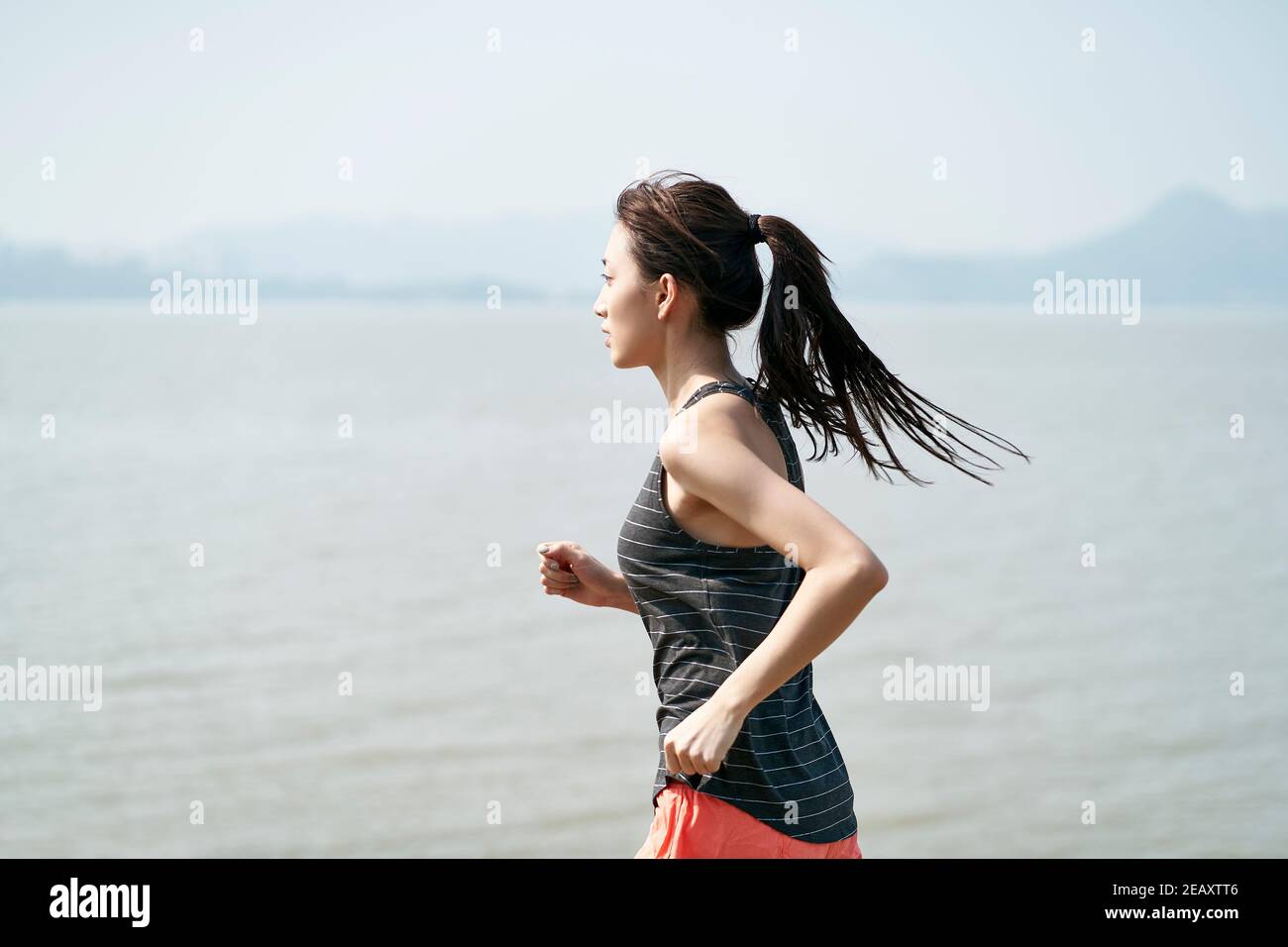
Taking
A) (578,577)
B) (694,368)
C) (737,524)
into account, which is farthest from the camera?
(578,577)

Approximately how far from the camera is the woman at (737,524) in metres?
1.90

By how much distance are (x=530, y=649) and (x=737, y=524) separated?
6.04 m

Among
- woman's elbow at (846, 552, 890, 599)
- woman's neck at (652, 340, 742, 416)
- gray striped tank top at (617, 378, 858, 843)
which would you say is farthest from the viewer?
woman's neck at (652, 340, 742, 416)

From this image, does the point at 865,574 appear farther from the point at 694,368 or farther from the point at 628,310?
the point at 628,310

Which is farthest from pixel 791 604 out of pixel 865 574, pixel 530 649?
pixel 530 649

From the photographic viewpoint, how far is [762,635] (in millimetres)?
2070

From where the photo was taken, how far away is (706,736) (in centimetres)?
188

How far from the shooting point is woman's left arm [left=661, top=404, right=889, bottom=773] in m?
1.88

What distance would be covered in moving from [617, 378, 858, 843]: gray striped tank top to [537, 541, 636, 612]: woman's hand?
338 millimetres

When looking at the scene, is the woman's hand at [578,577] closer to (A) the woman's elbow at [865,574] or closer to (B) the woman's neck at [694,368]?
(B) the woman's neck at [694,368]

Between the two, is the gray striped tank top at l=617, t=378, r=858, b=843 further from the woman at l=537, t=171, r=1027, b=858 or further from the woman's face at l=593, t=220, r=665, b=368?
the woman's face at l=593, t=220, r=665, b=368

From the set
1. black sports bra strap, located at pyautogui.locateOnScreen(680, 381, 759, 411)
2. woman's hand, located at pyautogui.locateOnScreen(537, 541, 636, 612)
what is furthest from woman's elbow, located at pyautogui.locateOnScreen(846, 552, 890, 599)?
woman's hand, located at pyautogui.locateOnScreen(537, 541, 636, 612)

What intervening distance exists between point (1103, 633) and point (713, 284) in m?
6.75
